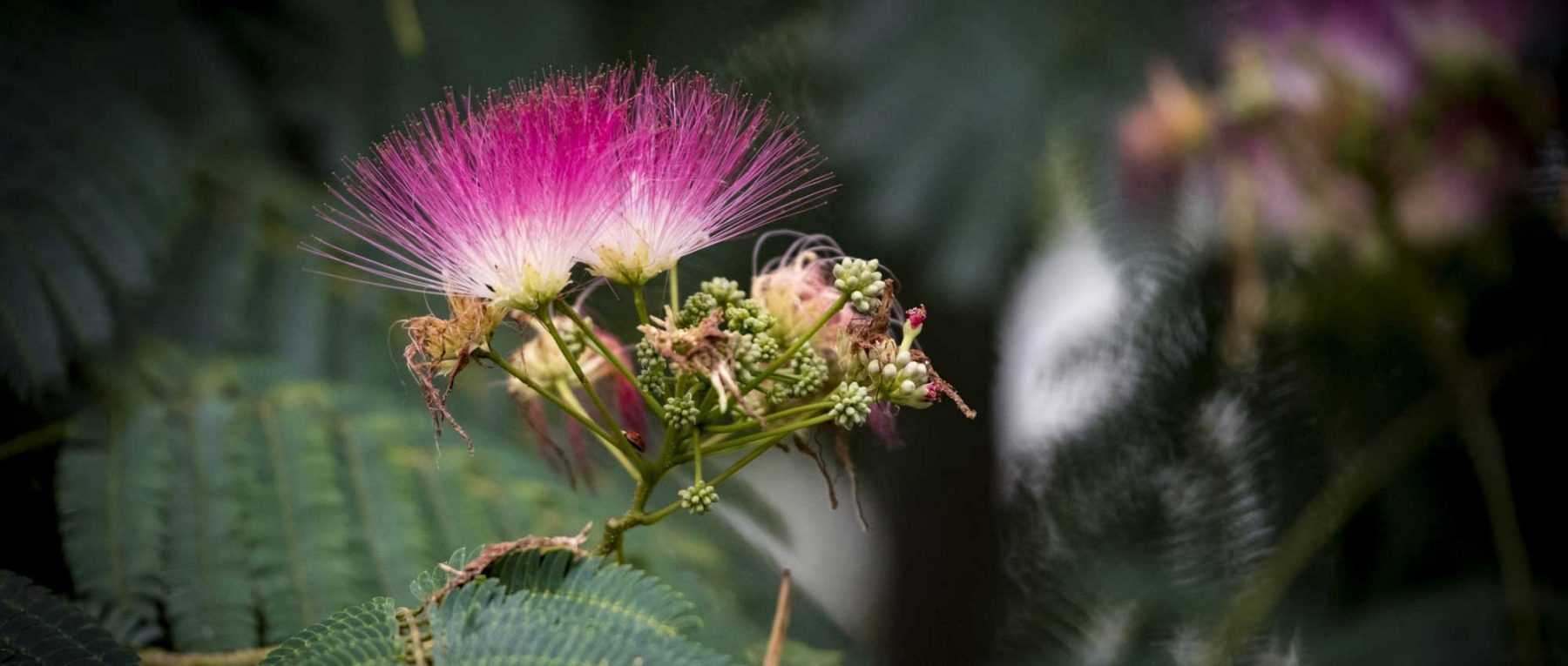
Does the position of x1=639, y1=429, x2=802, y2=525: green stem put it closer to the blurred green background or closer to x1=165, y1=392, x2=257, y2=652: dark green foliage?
the blurred green background

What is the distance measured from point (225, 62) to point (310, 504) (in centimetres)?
44

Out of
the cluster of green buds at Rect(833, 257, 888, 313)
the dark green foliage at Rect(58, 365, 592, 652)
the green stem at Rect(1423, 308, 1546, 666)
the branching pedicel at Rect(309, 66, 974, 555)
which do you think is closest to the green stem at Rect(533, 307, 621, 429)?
the branching pedicel at Rect(309, 66, 974, 555)

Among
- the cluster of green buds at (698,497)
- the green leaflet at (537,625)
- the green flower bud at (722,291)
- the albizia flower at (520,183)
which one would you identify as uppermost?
the albizia flower at (520,183)

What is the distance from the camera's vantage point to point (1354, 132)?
1.16m

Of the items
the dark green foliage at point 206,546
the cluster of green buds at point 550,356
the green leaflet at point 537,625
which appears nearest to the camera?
the green leaflet at point 537,625

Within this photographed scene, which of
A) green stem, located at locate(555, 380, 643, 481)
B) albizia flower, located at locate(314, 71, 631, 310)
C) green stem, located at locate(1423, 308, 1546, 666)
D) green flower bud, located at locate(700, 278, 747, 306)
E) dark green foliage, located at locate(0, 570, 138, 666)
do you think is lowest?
dark green foliage, located at locate(0, 570, 138, 666)

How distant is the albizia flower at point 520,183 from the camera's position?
18.6 inches

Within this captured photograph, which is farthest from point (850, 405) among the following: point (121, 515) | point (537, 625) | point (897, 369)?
point (121, 515)

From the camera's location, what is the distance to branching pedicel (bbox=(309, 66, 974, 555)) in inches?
18.5

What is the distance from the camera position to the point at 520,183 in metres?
0.47

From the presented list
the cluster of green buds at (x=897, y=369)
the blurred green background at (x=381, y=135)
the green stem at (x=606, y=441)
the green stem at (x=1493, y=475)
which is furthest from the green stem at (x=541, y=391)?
the green stem at (x=1493, y=475)

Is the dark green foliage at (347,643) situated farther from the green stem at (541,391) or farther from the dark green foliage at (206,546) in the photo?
the dark green foliage at (206,546)

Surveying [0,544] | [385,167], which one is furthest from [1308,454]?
[0,544]

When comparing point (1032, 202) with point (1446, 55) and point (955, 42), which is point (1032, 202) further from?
point (1446, 55)
